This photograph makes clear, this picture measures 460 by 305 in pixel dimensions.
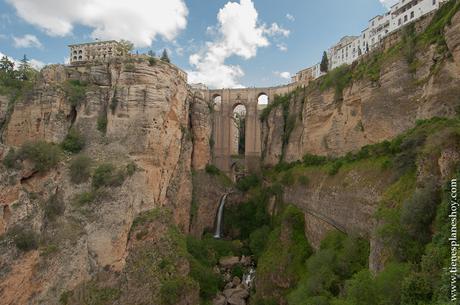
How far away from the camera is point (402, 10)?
3888 cm

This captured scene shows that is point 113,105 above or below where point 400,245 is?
above

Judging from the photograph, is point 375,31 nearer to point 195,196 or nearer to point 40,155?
point 195,196

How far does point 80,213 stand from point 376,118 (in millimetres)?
18148

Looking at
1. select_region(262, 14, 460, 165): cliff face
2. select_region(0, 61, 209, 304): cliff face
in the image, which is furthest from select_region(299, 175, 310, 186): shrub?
select_region(0, 61, 209, 304): cliff face

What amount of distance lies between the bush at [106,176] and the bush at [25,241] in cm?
444

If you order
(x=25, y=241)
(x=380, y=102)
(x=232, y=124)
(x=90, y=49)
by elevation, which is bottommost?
(x=25, y=241)

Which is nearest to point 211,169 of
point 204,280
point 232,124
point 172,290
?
point 232,124

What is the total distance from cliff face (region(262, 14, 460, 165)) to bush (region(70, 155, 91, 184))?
16.8 m

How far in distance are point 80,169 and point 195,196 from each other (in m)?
12.9

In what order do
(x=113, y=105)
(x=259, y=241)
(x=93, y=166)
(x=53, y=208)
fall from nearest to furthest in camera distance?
(x=53, y=208) < (x=93, y=166) < (x=113, y=105) < (x=259, y=241)

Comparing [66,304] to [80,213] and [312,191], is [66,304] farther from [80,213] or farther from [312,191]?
[312,191]

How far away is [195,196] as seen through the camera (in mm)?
31141

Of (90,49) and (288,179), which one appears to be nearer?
(288,179)

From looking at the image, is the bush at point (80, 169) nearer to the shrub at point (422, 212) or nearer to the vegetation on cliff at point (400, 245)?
the vegetation on cliff at point (400, 245)
